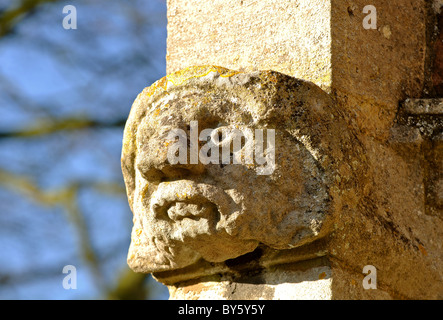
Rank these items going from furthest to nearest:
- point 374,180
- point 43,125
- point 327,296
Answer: point 43,125 → point 374,180 → point 327,296

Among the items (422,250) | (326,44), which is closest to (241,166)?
(326,44)

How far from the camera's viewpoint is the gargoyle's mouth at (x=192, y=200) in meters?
2.23

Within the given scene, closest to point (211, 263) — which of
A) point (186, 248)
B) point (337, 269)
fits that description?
point (186, 248)

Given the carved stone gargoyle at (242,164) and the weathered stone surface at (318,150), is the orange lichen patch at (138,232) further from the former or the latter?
the carved stone gargoyle at (242,164)

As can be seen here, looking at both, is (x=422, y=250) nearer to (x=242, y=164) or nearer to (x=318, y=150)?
(x=318, y=150)

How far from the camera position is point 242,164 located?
2.26 metres

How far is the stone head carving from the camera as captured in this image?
2234mm

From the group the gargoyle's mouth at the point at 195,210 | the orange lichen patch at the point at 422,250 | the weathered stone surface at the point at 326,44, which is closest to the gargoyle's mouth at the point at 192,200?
the gargoyle's mouth at the point at 195,210

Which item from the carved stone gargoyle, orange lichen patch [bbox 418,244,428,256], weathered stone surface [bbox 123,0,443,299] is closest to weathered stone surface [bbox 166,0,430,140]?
weathered stone surface [bbox 123,0,443,299]

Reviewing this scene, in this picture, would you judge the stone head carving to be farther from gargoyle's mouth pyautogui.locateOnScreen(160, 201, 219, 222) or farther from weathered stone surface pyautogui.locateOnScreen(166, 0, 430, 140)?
weathered stone surface pyautogui.locateOnScreen(166, 0, 430, 140)

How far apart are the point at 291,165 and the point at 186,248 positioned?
13.5 inches

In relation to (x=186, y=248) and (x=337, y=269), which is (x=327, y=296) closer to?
(x=337, y=269)

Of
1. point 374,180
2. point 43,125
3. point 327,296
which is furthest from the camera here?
point 43,125

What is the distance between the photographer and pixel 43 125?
5934mm
